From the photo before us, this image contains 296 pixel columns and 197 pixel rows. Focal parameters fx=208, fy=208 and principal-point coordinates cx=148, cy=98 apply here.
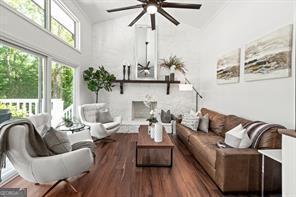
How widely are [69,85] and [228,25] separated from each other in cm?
413

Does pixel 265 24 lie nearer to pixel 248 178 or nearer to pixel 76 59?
pixel 248 178

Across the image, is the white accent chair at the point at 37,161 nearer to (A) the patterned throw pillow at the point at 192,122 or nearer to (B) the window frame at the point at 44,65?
(B) the window frame at the point at 44,65

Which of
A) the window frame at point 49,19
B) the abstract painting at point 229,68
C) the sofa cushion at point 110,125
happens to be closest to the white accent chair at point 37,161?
the window frame at point 49,19

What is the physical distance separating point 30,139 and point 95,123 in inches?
97.2

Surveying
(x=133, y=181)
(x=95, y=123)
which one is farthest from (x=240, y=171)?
(x=95, y=123)

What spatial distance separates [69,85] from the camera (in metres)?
5.33

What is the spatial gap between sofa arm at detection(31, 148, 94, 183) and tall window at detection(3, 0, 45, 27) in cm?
211

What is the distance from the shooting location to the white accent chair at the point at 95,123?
4.73 meters

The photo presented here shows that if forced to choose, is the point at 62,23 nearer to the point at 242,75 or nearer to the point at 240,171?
the point at 242,75

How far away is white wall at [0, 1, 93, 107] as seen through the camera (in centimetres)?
Result: 270

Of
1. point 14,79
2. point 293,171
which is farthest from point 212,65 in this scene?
point 14,79

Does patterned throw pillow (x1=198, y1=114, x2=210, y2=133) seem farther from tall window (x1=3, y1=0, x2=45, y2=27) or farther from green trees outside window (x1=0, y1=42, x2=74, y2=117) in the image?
tall window (x1=3, y1=0, x2=45, y2=27)

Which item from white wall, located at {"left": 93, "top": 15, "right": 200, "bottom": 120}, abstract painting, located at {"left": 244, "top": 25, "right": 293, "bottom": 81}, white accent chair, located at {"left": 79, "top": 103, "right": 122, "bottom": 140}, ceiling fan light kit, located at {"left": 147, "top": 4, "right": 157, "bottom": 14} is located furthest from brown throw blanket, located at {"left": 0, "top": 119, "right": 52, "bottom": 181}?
white wall, located at {"left": 93, "top": 15, "right": 200, "bottom": 120}

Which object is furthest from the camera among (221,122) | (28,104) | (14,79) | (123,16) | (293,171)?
(123,16)
